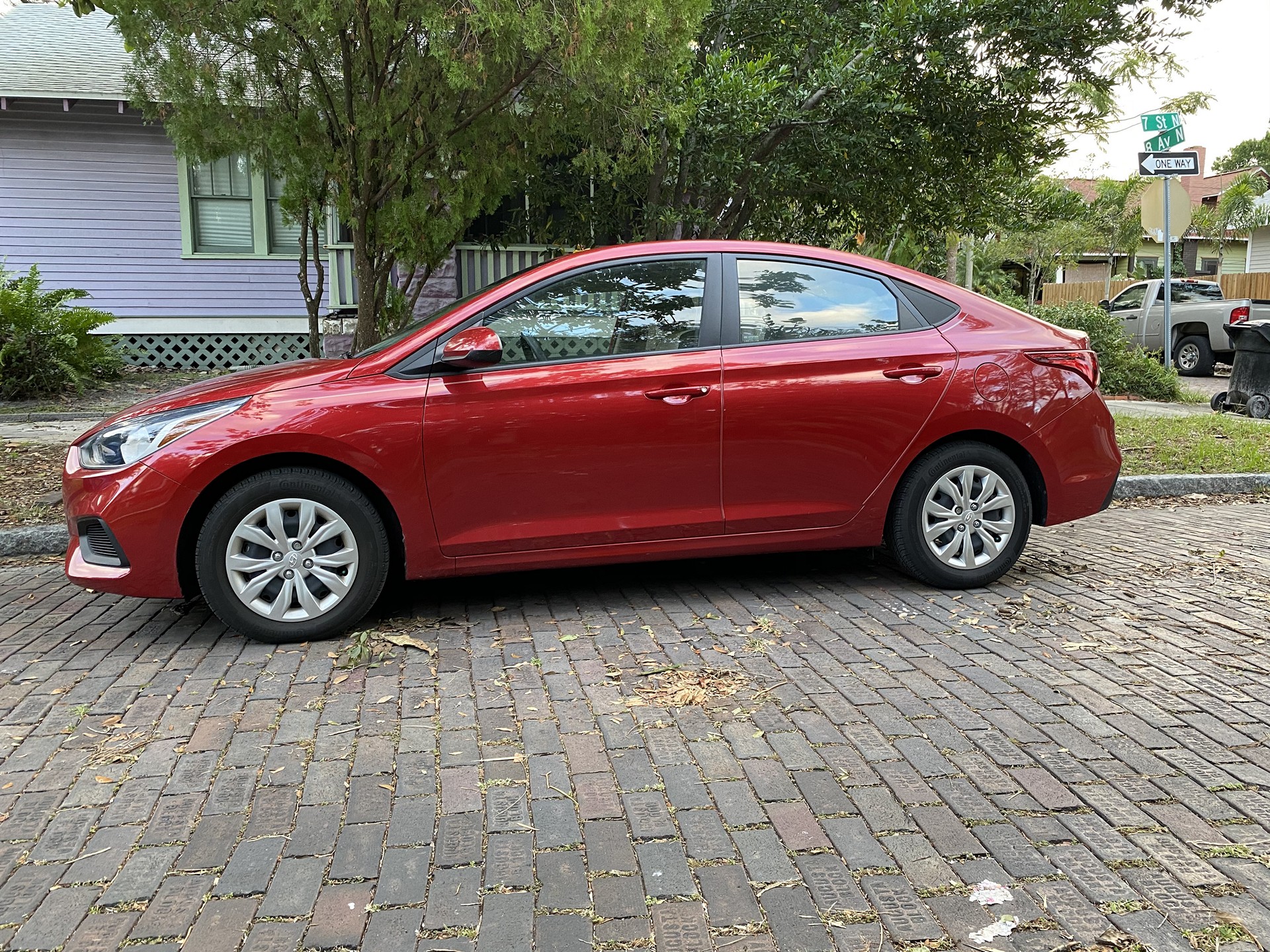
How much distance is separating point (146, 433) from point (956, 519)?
3761 millimetres

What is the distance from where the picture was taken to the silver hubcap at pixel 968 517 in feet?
16.4

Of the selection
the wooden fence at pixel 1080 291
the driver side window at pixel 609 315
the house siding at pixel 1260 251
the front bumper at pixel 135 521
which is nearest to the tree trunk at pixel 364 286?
the driver side window at pixel 609 315

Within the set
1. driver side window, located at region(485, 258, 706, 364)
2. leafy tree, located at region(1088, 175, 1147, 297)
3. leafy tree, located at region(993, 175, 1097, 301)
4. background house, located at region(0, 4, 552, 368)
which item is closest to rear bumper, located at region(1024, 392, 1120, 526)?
driver side window, located at region(485, 258, 706, 364)

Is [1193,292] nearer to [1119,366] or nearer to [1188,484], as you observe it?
[1119,366]

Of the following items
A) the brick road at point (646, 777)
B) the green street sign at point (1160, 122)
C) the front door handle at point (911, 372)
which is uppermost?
the green street sign at point (1160, 122)

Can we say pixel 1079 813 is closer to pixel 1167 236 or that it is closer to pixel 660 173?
pixel 660 173

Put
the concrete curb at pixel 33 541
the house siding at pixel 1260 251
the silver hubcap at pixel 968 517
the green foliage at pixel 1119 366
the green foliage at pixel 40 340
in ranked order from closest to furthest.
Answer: the silver hubcap at pixel 968 517 → the concrete curb at pixel 33 541 → the green foliage at pixel 40 340 → the green foliage at pixel 1119 366 → the house siding at pixel 1260 251

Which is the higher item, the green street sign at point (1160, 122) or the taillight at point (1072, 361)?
the green street sign at point (1160, 122)

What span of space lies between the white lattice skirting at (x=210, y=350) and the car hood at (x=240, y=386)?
11.0 m

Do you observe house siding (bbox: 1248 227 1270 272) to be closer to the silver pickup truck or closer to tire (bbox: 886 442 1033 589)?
the silver pickup truck

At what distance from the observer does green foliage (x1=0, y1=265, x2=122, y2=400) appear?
1104 centimetres

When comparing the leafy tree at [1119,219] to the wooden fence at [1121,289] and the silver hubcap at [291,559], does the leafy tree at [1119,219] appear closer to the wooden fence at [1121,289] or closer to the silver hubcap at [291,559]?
the wooden fence at [1121,289]

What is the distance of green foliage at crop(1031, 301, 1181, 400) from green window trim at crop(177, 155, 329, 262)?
11.2 m

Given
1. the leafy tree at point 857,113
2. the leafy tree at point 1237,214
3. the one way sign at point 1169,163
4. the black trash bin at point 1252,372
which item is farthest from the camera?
the leafy tree at point 1237,214
